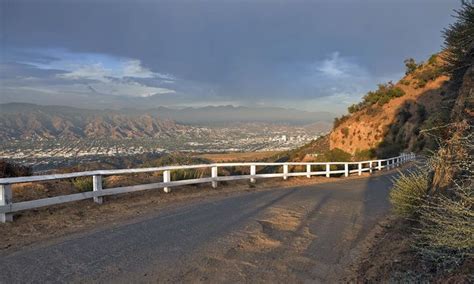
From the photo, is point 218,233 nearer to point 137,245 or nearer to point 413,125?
point 137,245

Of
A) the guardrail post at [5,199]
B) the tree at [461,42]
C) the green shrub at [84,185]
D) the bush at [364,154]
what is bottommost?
the bush at [364,154]

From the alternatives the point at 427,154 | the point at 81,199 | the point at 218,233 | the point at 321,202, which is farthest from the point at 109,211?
the point at 427,154

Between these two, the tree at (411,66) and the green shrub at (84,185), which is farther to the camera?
the tree at (411,66)

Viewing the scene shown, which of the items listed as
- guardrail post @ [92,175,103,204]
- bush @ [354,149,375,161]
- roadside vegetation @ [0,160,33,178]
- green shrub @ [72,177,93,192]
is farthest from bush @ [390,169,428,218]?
bush @ [354,149,375,161]

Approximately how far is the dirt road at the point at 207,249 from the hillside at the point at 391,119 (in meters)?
43.2

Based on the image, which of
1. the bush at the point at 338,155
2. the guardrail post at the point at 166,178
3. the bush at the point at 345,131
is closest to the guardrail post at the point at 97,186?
the guardrail post at the point at 166,178

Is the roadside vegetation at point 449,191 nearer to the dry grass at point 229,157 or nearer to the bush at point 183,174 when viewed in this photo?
the bush at point 183,174

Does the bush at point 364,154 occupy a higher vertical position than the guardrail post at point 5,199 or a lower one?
lower

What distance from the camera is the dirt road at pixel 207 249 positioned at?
5.74 m

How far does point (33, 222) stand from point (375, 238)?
Answer: 23.4 feet

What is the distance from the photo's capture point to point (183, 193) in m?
14.7

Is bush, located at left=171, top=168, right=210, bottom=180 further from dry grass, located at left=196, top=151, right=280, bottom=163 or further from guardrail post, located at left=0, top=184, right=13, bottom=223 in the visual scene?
dry grass, located at left=196, top=151, right=280, bottom=163

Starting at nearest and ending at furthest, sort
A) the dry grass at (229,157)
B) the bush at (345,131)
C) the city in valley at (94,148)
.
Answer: the city in valley at (94,148)
the dry grass at (229,157)
the bush at (345,131)

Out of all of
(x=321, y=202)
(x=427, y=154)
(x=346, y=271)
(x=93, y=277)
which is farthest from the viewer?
(x=321, y=202)
